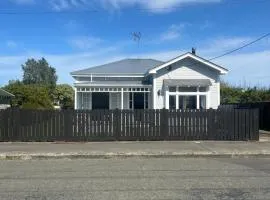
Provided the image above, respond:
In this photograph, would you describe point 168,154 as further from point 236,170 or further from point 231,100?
point 231,100

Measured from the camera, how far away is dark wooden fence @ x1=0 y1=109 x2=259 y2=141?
68.4 feet

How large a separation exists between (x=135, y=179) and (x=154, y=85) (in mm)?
20385

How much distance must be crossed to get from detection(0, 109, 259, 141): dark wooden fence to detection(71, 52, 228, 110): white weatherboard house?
30.6 feet

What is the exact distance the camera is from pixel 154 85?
31.6 meters

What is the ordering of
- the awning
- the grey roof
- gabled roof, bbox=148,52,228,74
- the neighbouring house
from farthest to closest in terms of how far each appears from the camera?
1. the neighbouring house
2. the grey roof
3. gabled roof, bbox=148,52,228,74
4. the awning

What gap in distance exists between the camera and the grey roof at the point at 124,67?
3625cm

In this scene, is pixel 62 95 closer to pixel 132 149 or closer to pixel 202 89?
pixel 202 89

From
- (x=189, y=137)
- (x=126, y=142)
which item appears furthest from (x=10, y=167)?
(x=189, y=137)

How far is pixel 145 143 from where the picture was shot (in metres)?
20.5

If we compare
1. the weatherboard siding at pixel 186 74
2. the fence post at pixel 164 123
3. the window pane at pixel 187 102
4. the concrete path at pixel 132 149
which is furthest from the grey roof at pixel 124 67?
the concrete path at pixel 132 149

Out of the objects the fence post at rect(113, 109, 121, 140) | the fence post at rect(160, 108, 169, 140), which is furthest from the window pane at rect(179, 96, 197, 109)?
the fence post at rect(113, 109, 121, 140)

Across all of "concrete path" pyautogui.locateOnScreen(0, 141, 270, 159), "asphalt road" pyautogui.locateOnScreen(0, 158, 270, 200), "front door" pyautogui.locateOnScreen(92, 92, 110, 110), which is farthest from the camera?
"front door" pyautogui.locateOnScreen(92, 92, 110, 110)

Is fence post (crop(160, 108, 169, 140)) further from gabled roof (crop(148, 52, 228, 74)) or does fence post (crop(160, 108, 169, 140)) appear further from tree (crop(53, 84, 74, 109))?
tree (crop(53, 84, 74, 109))

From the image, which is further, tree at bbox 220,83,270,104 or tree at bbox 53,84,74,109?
tree at bbox 53,84,74,109
